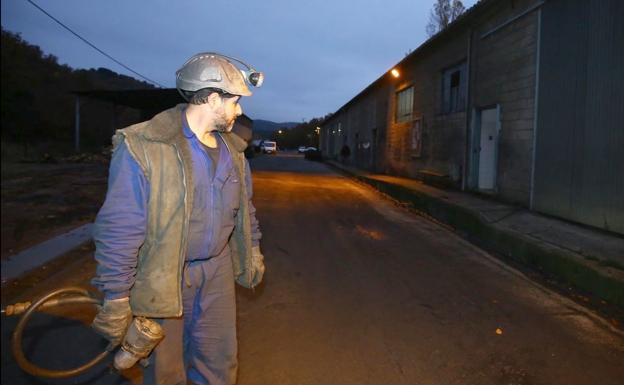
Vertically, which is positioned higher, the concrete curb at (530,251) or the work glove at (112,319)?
the work glove at (112,319)

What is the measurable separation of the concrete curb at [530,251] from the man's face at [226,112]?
4.92m

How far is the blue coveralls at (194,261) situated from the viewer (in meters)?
2.12

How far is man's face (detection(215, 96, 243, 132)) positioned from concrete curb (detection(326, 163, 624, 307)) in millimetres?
4919

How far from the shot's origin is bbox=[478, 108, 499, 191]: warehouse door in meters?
13.5

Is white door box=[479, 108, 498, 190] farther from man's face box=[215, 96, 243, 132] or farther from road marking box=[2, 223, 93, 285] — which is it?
man's face box=[215, 96, 243, 132]

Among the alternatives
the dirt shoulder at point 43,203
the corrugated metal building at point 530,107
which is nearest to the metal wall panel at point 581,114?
the corrugated metal building at point 530,107

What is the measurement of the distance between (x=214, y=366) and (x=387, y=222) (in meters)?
8.80

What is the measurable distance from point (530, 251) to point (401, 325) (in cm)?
374

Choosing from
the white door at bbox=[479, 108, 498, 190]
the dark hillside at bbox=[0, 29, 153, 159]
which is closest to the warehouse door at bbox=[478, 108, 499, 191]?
the white door at bbox=[479, 108, 498, 190]

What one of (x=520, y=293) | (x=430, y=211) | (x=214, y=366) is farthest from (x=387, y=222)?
(x=214, y=366)

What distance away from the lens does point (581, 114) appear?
28.3 feet

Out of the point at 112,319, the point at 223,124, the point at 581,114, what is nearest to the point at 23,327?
the point at 112,319

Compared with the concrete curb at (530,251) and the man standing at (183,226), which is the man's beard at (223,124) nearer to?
the man standing at (183,226)

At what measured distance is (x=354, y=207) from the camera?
44.3ft
